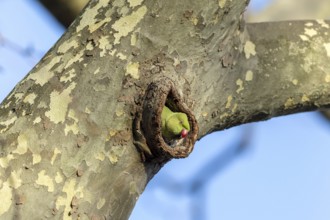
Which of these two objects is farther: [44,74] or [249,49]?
[249,49]

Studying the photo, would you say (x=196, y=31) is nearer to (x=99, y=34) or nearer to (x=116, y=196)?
(x=99, y=34)

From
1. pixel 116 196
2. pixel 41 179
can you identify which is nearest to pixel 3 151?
pixel 41 179

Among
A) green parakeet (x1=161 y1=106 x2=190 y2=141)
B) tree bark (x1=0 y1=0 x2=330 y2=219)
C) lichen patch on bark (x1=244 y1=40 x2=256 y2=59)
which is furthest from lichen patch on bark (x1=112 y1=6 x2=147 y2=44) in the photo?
lichen patch on bark (x1=244 y1=40 x2=256 y2=59)

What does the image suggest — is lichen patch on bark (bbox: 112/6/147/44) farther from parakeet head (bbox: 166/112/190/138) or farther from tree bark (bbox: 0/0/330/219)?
parakeet head (bbox: 166/112/190/138)

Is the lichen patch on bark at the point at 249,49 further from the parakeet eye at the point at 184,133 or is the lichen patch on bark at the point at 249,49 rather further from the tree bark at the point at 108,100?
the parakeet eye at the point at 184,133

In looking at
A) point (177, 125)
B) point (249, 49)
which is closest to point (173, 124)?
point (177, 125)

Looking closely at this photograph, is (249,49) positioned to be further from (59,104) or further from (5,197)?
(5,197)
